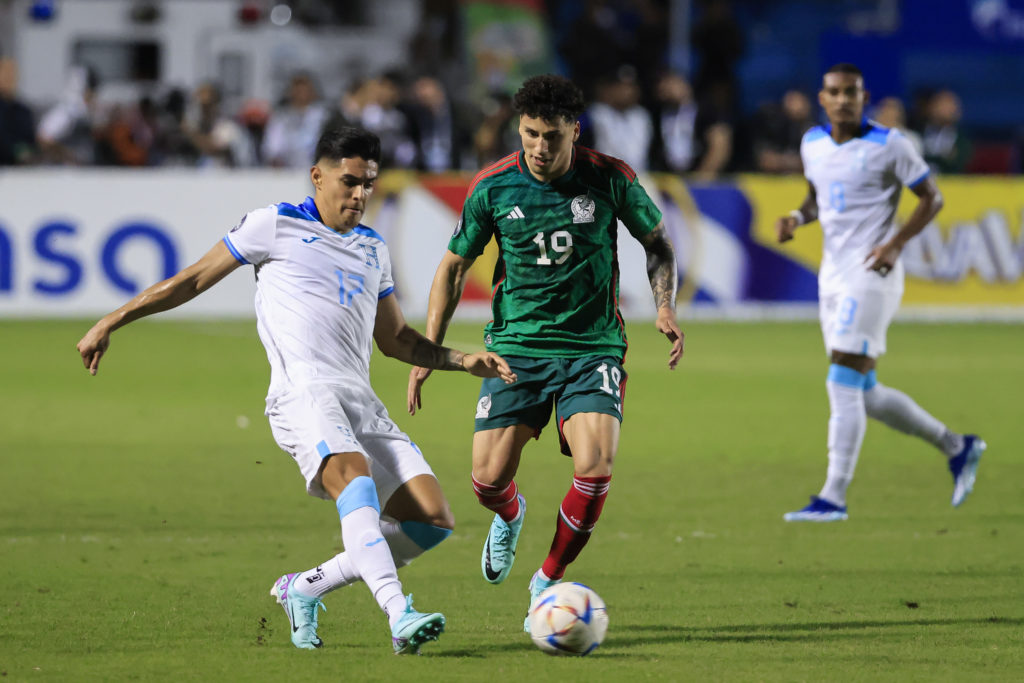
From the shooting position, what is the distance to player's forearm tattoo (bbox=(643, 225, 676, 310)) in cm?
604

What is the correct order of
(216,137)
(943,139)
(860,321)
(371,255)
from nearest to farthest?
1. (371,255)
2. (860,321)
3. (216,137)
4. (943,139)

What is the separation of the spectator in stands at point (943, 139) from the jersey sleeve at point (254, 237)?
14.8 m

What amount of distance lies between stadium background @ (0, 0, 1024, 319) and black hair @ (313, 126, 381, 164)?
11.6 m

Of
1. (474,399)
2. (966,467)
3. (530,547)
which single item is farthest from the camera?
(474,399)

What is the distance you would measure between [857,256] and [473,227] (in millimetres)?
2823

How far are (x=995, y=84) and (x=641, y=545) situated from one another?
881 inches

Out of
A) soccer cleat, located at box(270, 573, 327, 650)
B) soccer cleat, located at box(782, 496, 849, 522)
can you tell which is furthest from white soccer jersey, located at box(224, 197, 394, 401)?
soccer cleat, located at box(782, 496, 849, 522)

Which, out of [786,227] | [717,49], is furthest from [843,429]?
[717,49]

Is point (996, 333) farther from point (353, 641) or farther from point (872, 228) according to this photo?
point (353, 641)

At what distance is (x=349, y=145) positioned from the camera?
17.3ft

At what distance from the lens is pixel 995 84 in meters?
27.4

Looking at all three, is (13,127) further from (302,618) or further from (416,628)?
(416,628)

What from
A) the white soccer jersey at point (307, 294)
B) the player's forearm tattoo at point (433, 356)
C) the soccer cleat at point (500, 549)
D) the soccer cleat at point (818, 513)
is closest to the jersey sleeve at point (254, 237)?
the white soccer jersey at point (307, 294)

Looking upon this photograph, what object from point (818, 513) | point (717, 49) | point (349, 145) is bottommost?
point (818, 513)
